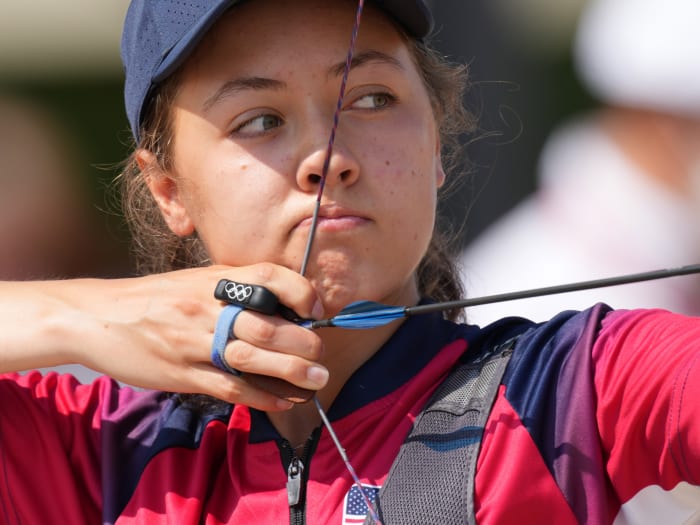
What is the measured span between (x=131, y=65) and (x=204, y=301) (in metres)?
0.49

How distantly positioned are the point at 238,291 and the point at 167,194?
50cm

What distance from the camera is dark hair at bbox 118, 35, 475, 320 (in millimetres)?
1756

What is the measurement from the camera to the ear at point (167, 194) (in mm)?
1783

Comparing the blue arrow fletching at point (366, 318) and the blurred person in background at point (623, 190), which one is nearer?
the blue arrow fletching at point (366, 318)

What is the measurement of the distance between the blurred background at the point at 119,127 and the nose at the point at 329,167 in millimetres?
1144

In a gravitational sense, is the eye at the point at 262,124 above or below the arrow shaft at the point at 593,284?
above

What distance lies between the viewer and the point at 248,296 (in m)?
1.36

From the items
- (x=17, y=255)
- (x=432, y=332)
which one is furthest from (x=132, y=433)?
(x=17, y=255)

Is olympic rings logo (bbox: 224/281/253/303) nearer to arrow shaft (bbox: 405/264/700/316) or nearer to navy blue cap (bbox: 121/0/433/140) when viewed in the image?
arrow shaft (bbox: 405/264/700/316)

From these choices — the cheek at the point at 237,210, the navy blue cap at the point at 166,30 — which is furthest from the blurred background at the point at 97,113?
the cheek at the point at 237,210

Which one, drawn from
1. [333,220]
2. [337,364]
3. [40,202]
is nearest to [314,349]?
[333,220]

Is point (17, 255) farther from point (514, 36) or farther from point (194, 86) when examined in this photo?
point (194, 86)

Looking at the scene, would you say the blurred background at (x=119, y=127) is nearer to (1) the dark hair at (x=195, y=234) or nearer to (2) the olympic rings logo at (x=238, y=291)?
(1) the dark hair at (x=195, y=234)

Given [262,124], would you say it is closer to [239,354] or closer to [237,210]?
[237,210]
